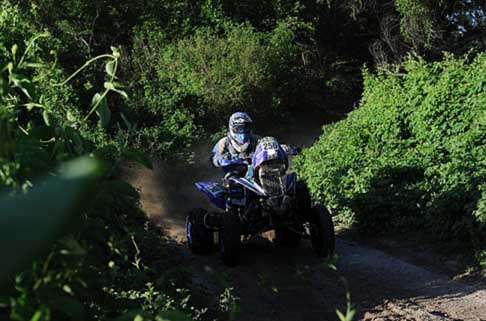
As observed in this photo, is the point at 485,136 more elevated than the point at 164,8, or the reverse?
the point at 164,8

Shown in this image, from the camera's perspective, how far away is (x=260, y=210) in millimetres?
8344

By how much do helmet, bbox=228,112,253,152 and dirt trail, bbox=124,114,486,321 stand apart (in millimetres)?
1277

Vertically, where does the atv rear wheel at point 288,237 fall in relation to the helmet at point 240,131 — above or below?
below

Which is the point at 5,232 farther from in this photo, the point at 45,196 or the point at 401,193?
the point at 401,193

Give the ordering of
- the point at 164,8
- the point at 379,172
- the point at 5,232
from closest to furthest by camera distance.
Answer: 1. the point at 5,232
2. the point at 379,172
3. the point at 164,8

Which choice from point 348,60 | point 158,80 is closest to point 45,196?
point 158,80

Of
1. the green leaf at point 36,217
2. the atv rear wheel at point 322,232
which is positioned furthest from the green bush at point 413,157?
the green leaf at point 36,217

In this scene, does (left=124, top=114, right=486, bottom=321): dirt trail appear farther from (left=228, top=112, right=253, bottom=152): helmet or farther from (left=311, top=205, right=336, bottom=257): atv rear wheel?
(left=228, top=112, right=253, bottom=152): helmet

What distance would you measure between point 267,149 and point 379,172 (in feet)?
10.1

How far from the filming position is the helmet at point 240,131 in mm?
9062

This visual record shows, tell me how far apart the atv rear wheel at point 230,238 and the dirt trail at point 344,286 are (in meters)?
0.14

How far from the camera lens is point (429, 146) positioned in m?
11.4

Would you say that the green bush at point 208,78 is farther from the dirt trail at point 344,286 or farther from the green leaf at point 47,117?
the green leaf at point 47,117

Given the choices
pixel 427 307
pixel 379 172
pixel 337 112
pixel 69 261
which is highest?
→ pixel 337 112
